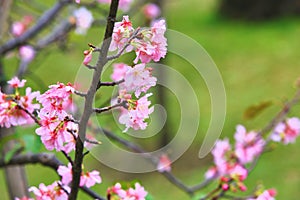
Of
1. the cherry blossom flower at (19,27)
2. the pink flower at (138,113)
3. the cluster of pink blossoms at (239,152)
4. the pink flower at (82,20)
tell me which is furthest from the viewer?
the cherry blossom flower at (19,27)

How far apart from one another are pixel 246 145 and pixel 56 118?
106cm

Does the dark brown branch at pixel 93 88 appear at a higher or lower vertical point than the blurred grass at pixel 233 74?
lower

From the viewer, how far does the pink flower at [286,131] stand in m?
1.73

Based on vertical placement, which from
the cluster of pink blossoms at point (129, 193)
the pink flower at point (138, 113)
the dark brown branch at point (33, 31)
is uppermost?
the dark brown branch at point (33, 31)

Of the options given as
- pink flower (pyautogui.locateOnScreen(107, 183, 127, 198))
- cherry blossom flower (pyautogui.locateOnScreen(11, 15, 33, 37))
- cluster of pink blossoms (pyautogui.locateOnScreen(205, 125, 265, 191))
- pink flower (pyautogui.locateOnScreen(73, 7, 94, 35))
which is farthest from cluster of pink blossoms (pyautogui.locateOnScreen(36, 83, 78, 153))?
cherry blossom flower (pyautogui.locateOnScreen(11, 15, 33, 37))

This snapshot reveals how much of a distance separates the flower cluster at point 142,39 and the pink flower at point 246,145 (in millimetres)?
1018

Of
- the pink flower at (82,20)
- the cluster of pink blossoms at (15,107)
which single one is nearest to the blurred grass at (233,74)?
the pink flower at (82,20)

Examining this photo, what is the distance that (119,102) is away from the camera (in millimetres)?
797

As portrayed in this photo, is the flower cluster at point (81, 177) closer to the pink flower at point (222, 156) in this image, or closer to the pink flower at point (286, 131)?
the pink flower at point (222, 156)

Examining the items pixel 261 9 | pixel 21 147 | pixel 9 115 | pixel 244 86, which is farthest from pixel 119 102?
pixel 261 9

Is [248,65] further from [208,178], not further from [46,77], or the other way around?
[208,178]

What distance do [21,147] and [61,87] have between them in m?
0.65

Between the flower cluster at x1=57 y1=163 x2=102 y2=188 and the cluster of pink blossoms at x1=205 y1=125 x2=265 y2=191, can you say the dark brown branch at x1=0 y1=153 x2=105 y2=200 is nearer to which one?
the flower cluster at x1=57 y1=163 x2=102 y2=188

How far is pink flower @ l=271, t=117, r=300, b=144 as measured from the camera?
5.67 ft
